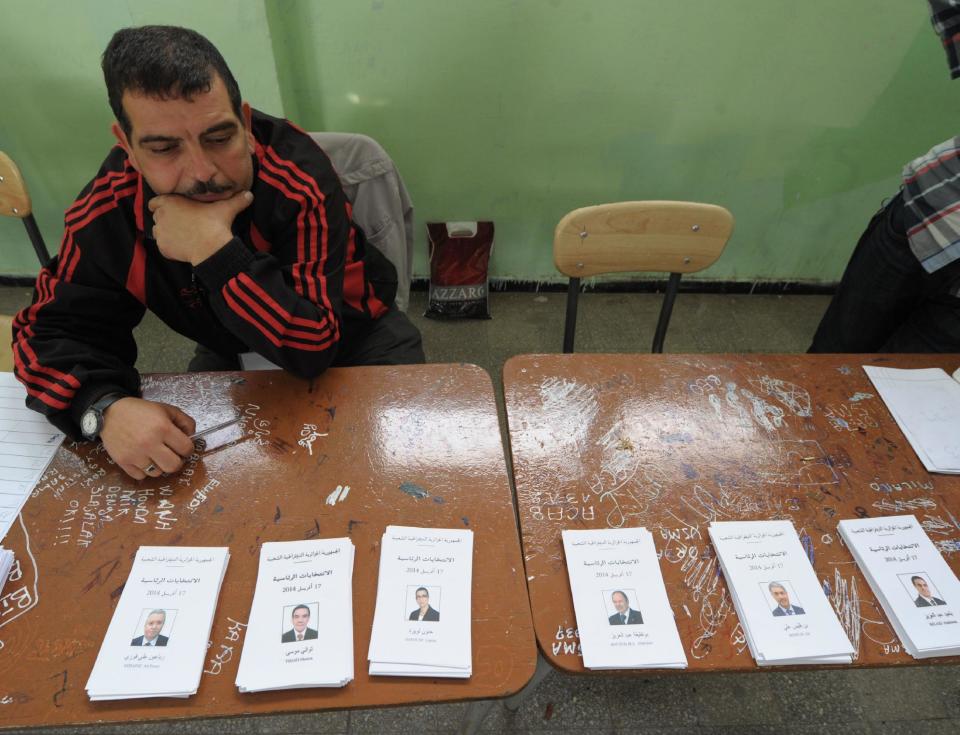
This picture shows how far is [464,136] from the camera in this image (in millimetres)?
2273

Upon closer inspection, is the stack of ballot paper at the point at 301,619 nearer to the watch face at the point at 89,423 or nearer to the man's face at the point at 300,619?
the man's face at the point at 300,619

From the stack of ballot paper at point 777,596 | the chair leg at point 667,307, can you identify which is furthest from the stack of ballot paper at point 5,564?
the chair leg at point 667,307

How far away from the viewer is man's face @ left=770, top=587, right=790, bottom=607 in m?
0.81

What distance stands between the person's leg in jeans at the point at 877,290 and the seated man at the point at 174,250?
1454 mm

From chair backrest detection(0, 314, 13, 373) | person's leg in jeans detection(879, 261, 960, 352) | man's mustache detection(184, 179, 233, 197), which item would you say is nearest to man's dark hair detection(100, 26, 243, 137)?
man's mustache detection(184, 179, 233, 197)

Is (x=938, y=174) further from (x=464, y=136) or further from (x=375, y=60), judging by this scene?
Answer: (x=375, y=60)

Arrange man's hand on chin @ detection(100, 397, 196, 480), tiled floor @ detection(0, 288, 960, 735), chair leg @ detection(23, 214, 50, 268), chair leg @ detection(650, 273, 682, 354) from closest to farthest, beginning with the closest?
man's hand on chin @ detection(100, 397, 196, 480)
tiled floor @ detection(0, 288, 960, 735)
chair leg @ detection(650, 273, 682, 354)
chair leg @ detection(23, 214, 50, 268)

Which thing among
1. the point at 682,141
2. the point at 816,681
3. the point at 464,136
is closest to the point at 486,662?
the point at 816,681

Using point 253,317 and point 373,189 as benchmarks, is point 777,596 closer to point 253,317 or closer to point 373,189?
point 253,317

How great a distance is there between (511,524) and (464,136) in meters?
1.84

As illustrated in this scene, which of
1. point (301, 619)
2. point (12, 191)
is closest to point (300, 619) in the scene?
point (301, 619)

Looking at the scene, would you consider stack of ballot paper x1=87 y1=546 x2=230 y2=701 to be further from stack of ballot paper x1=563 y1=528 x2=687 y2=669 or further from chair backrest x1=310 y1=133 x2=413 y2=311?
chair backrest x1=310 y1=133 x2=413 y2=311

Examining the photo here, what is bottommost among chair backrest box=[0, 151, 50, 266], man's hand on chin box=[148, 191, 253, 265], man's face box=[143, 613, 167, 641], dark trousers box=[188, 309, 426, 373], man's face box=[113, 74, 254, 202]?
dark trousers box=[188, 309, 426, 373]

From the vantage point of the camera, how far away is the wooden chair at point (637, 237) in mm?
1431
